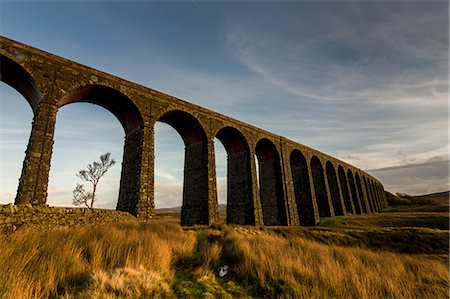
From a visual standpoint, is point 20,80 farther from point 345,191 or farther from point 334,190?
point 345,191

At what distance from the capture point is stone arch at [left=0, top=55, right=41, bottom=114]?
425 inches

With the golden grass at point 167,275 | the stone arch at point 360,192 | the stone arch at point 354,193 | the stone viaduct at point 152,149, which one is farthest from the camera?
the stone arch at point 360,192

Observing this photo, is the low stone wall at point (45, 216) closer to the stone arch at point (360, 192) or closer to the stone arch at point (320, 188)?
the stone arch at point (320, 188)

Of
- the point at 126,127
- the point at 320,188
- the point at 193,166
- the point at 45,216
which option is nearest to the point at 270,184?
the point at 193,166

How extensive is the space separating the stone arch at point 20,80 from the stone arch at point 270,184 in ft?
62.8

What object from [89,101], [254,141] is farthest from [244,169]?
[89,101]

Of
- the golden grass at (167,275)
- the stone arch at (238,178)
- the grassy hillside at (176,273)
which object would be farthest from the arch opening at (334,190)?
the golden grass at (167,275)

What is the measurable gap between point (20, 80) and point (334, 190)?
38.7 metres

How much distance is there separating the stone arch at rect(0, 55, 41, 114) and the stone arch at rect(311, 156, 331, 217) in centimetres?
3078

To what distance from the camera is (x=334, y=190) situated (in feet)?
117

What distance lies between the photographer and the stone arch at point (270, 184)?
23.8m

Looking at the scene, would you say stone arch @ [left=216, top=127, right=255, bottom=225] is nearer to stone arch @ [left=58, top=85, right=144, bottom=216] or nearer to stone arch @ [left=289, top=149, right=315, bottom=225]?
stone arch @ [left=58, top=85, right=144, bottom=216]

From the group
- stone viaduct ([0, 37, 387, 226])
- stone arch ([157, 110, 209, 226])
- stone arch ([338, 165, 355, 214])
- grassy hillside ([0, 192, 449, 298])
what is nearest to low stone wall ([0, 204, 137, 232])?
stone viaduct ([0, 37, 387, 226])

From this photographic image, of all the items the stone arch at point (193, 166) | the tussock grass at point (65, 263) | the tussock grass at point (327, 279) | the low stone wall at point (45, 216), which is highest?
the stone arch at point (193, 166)
